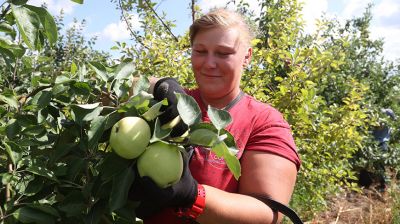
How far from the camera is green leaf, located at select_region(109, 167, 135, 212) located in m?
1.08

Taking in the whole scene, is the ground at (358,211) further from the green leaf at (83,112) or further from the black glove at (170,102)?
the green leaf at (83,112)

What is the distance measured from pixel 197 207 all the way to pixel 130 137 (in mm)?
342

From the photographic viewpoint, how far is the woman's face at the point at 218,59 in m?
1.65

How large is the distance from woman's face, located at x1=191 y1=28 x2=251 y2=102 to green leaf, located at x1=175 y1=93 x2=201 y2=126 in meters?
0.58

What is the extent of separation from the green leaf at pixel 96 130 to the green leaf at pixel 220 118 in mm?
286

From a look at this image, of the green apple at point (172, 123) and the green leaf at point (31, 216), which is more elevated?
the green apple at point (172, 123)

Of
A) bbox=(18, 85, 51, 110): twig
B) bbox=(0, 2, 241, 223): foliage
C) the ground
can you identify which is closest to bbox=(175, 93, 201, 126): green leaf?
bbox=(0, 2, 241, 223): foliage

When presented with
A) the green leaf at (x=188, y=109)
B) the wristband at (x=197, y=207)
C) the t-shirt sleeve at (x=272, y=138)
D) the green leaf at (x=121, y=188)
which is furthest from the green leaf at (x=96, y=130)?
the t-shirt sleeve at (x=272, y=138)

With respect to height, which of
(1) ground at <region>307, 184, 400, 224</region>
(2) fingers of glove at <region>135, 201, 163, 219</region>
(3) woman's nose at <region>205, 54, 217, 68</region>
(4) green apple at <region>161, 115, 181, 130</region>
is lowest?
(1) ground at <region>307, 184, 400, 224</region>

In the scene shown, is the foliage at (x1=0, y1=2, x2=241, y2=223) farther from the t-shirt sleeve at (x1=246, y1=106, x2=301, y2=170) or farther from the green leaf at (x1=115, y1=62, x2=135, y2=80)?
the t-shirt sleeve at (x1=246, y1=106, x2=301, y2=170)

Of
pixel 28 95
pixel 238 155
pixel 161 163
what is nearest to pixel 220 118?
pixel 161 163

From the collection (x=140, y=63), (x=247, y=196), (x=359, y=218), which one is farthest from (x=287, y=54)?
(x=359, y=218)

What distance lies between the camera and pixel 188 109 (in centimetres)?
109

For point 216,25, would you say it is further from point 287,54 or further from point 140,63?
point 140,63
